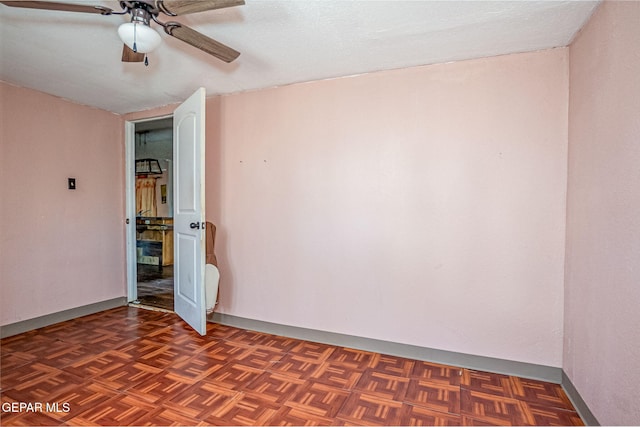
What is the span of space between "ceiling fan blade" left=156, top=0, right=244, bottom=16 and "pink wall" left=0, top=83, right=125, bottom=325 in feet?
7.99

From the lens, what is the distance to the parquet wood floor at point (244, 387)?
1750mm

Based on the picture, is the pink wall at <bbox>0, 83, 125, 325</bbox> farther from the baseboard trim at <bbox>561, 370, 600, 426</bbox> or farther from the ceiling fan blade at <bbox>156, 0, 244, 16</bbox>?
the baseboard trim at <bbox>561, 370, 600, 426</bbox>

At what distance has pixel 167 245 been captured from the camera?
6129 mm

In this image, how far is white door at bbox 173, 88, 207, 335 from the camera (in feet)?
8.91

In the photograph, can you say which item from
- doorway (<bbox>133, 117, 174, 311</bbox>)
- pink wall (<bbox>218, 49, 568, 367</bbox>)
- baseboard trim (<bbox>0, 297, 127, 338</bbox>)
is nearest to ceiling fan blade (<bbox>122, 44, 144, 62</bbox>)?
pink wall (<bbox>218, 49, 568, 367</bbox>)

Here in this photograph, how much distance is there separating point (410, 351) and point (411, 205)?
1.09 metres

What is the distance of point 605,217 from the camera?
61.5 inches

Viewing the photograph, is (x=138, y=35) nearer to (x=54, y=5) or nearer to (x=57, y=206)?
(x=54, y=5)

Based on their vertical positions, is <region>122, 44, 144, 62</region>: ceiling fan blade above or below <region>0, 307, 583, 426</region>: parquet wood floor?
above

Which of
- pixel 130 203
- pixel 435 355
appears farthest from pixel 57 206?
pixel 435 355

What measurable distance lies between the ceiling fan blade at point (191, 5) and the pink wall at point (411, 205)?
4.53 feet

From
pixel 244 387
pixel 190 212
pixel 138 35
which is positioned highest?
pixel 138 35

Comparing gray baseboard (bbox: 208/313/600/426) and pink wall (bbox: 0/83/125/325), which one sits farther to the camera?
pink wall (bbox: 0/83/125/325)

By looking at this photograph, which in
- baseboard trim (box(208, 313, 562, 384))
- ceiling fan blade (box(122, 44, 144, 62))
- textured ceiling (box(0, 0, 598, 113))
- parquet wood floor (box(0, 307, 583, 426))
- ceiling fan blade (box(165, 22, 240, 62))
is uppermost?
textured ceiling (box(0, 0, 598, 113))
